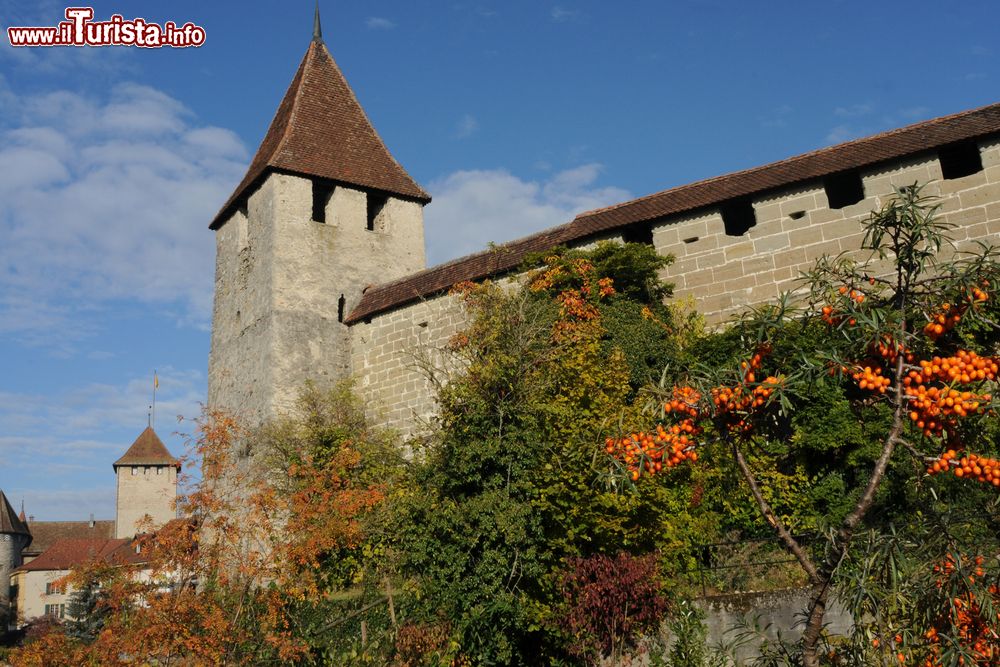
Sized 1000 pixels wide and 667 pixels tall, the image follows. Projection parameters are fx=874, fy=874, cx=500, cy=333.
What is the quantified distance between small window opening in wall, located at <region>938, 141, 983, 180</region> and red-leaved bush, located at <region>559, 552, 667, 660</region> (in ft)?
31.6

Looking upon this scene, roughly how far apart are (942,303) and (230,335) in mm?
20175

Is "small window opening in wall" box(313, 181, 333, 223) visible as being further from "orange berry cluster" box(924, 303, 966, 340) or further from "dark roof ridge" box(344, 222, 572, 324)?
"orange berry cluster" box(924, 303, 966, 340)

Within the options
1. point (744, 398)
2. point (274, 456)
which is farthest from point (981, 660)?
point (274, 456)

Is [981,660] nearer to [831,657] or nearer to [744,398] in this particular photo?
[831,657]

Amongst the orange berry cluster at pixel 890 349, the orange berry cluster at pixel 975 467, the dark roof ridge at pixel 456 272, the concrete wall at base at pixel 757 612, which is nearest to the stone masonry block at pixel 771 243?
the dark roof ridge at pixel 456 272

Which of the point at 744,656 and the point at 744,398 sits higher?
the point at 744,398

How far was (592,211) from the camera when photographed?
18.0 m

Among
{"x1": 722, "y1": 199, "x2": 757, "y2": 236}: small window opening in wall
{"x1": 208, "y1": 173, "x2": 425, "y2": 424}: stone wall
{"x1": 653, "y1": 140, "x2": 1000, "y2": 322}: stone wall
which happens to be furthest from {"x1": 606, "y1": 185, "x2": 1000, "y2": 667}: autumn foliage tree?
{"x1": 208, "y1": 173, "x2": 425, "y2": 424}: stone wall

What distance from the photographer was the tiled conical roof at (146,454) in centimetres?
5347

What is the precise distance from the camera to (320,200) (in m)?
23.9

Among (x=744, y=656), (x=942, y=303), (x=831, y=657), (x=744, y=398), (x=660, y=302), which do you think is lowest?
(x=744, y=656)

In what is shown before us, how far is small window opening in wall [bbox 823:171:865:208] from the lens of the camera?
52.2 ft

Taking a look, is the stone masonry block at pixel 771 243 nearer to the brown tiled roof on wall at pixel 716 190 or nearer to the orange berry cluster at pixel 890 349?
the brown tiled roof on wall at pixel 716 190

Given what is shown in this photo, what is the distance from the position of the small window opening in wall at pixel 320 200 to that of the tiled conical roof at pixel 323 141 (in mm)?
797
